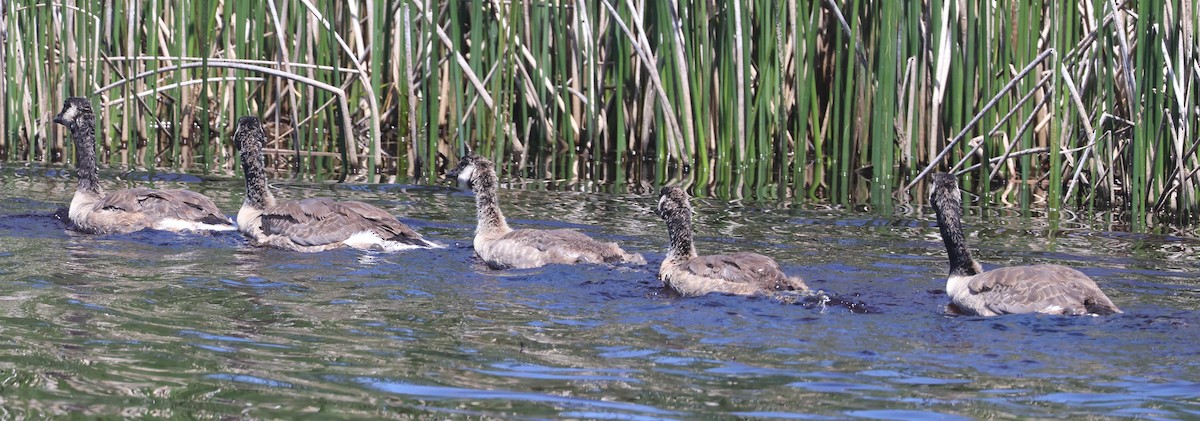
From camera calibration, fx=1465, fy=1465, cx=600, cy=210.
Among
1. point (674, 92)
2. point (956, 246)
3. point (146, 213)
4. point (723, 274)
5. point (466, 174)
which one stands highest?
point (674, 92)

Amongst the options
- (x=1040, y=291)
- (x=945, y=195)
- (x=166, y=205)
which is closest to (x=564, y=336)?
(x=1040, y=291)

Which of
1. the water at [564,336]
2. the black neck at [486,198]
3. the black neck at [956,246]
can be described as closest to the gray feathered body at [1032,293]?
the water at [564,336]

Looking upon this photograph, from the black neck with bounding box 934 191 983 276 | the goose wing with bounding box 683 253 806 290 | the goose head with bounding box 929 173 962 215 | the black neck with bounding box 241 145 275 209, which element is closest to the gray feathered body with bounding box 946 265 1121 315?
the black neck with bounding box 934 191 983 276

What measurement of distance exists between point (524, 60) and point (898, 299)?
8.11 metres

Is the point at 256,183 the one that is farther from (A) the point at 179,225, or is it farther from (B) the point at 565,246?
(B) the point at 565,246

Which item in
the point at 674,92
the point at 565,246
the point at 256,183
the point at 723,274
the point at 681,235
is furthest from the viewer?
the point at 674,92

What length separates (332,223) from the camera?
1033 centimetres

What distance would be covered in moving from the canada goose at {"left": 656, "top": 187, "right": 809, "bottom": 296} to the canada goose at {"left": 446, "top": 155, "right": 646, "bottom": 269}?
19.5 inches

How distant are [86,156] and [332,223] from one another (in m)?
2.75

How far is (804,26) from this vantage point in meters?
14.0

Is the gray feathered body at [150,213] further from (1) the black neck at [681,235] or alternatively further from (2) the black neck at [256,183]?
(1) the black neck at [681,235]

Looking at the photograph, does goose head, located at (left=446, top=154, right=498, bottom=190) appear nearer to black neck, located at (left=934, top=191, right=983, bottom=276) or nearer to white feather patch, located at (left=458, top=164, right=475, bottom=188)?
white feather patch, located at (left=458, top=164, right=475, bottom=188)

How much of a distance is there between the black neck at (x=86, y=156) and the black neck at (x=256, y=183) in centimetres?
129

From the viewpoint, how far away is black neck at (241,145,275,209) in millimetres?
11195
